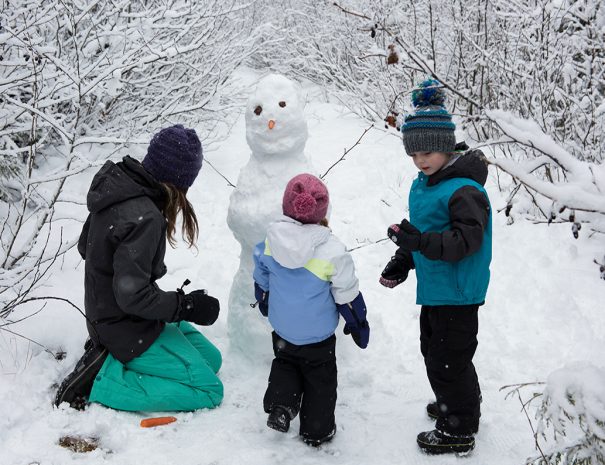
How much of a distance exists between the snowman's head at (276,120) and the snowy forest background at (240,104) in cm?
61

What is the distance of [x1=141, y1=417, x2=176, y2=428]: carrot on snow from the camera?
259cm

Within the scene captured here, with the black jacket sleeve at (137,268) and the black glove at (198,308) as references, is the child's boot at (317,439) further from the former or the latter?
the black jacket sleeve at (137,268)

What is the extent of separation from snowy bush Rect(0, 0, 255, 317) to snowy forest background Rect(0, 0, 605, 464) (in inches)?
0.8

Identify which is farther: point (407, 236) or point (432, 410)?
point (432, 410)

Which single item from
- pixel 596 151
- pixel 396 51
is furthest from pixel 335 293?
pixel 596 151

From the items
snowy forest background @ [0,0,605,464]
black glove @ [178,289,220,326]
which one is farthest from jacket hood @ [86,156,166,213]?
black glove @ [178,289,220,326]

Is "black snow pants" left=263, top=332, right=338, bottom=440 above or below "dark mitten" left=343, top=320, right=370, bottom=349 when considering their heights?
below

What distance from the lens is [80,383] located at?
8.66 feet

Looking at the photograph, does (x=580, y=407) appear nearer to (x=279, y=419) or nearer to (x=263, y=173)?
(x=279, y=419)

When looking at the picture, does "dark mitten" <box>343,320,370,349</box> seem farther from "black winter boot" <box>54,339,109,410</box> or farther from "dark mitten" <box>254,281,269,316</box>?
"black winter boot" <box>54,339,109,410</box>

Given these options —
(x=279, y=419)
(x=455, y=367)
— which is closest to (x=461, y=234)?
(x=455, y=367)

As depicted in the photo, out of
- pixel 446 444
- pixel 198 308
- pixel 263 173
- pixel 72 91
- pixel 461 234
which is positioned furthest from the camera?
pixel 72 91

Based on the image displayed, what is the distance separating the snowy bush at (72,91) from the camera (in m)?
3.12

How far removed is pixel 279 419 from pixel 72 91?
305 centimetres
